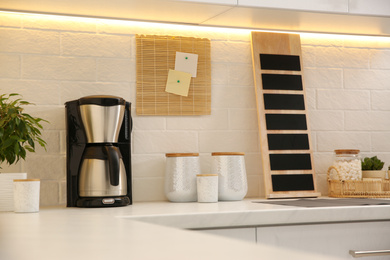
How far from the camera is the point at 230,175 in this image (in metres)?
1.98

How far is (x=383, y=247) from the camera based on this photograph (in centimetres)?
172

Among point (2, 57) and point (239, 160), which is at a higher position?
point (2, 57)

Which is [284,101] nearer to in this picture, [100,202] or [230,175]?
[230,175]

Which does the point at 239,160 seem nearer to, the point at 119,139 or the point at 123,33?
the point at 119,139

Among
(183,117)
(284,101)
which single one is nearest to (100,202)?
(183,117)

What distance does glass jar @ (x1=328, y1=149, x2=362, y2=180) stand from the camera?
213cm

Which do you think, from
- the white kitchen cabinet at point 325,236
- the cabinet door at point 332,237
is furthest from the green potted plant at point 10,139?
the cabinet door at point 332,237

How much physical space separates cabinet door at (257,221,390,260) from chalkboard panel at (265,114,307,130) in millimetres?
643

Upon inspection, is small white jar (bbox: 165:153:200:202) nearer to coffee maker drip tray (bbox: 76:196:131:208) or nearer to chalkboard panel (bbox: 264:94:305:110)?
coffee maker drip tray (bbox: 76:196:131:208)

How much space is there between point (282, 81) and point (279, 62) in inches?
3.3

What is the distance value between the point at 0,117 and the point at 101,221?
59 centimetres

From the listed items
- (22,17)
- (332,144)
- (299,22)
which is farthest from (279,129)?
(22,17)

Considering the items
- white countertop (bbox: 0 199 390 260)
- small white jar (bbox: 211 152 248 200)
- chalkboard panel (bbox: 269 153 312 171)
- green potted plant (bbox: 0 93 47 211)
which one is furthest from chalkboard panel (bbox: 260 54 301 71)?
green potted plant (bbox: 0 93 47 211)

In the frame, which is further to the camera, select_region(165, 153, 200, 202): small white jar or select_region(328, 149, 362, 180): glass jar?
select_region(328, 149, 362, 180): glass jar
